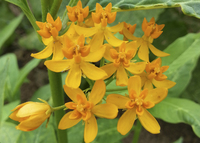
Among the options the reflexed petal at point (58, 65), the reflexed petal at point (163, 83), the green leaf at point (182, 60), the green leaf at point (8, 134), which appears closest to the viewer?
the reflexed petal at point (58, 65)

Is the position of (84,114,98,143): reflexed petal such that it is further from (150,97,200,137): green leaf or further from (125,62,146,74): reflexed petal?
(150,97,200,137): green leaf

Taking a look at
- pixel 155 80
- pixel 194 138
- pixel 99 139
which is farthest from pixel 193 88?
pixel 155 80

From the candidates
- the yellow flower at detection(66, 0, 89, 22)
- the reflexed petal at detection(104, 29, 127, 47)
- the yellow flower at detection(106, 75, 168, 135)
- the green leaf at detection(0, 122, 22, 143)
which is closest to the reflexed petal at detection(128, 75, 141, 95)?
the yellow flower at detection(106, 75, 168, 135)

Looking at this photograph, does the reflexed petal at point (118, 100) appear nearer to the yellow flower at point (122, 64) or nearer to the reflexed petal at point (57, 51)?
the yellow flower at point (122, 64)

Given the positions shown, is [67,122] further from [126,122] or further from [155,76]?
[155,76]

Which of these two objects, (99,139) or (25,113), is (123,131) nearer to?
(25,113)

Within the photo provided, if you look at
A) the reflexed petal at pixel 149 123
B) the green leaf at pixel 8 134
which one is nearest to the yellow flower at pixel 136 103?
the reflexed petal at pixel 149 123
